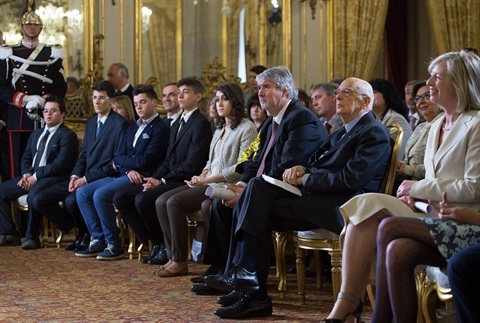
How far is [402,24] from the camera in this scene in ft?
33.3

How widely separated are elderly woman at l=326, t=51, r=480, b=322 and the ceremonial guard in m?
4.57

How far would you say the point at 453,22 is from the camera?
936cm

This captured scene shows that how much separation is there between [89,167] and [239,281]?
2819 millimetres

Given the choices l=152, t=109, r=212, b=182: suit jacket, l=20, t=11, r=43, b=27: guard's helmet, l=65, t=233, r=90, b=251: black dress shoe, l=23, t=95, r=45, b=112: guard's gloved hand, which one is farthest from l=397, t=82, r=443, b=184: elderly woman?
l=20, t=11, r=43, b=27: guard's helmet

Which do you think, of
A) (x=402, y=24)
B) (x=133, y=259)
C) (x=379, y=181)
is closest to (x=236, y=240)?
(x=379, y=181)

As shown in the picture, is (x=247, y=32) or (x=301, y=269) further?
(x=247, y=32)

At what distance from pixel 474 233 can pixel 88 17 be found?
248 inches

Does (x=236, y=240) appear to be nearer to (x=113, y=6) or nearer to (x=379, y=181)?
(x=379, y=181)

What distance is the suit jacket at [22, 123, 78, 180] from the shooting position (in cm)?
675

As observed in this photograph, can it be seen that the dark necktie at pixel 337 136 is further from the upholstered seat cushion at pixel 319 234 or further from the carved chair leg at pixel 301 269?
the carved chair leg at pixel 301 269

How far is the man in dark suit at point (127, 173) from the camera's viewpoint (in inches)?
237

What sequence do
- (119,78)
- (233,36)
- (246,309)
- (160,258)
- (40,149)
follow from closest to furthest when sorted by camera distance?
1. (246,309)
2. (160,258)
3. (40,149)
4. (119,78)
5. (233,36)

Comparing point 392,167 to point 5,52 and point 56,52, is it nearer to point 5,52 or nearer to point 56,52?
point 56,52

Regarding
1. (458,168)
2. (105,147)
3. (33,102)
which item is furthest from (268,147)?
(33,102)
